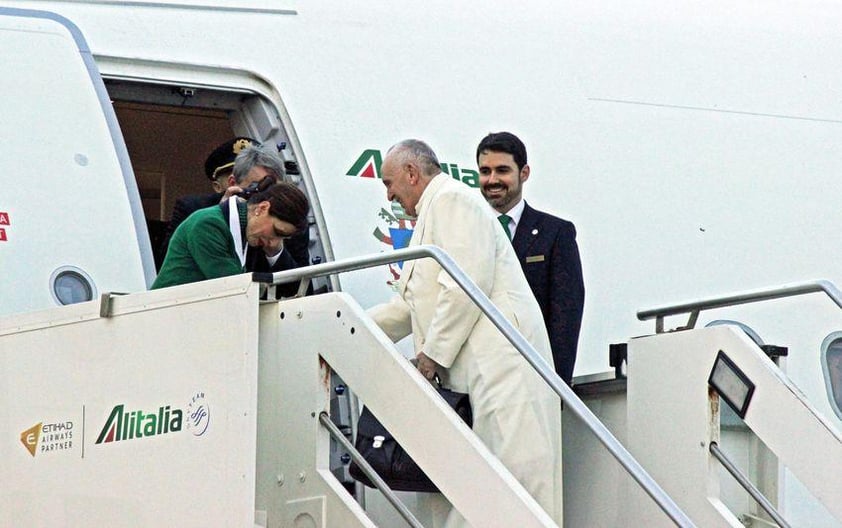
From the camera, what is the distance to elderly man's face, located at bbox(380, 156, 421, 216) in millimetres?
5625

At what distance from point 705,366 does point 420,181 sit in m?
1.33

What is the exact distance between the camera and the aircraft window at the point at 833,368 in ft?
25.1

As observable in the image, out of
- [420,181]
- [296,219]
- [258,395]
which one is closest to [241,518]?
[258,395]

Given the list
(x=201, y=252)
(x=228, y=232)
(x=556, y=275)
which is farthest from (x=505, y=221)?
(x=201, y=252)

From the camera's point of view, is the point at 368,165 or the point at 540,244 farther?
the point at 368,165

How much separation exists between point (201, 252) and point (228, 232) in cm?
13

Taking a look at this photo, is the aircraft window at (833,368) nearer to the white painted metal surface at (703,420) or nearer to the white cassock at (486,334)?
the white painted metal surface at (703,420)

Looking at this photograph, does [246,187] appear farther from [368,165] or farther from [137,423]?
[137,423]

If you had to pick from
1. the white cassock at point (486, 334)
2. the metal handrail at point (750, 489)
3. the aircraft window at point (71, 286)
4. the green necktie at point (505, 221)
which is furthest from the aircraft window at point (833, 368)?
the aircraft window at point (71, 286)

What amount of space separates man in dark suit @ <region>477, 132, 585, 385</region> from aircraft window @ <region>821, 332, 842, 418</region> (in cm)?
208

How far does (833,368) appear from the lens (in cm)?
774

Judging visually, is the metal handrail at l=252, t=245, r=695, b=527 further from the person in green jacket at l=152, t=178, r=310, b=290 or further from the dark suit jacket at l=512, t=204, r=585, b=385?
the dark suit jacket at l=512, t=204, r=585, b=385

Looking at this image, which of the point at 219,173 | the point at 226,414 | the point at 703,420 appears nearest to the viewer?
the point at 226,414

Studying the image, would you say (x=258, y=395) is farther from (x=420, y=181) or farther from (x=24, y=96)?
(x=24, y=96)
